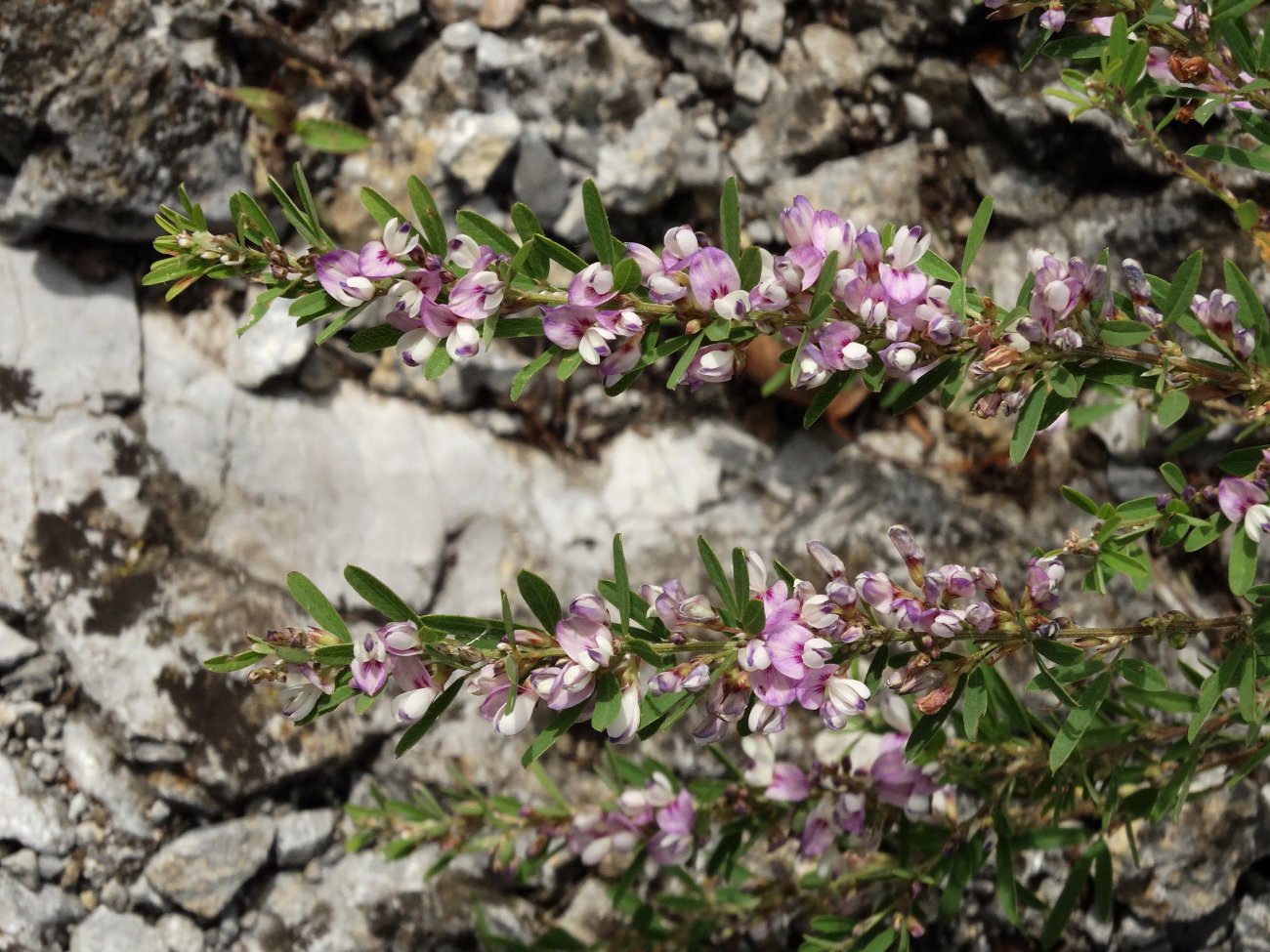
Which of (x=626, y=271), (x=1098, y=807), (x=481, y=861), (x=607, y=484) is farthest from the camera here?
(x=607, y=484)

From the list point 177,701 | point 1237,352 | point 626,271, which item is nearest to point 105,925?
point 177,701

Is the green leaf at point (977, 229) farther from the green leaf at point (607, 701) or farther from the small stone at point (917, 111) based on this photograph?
the small stone at point (917, 111)

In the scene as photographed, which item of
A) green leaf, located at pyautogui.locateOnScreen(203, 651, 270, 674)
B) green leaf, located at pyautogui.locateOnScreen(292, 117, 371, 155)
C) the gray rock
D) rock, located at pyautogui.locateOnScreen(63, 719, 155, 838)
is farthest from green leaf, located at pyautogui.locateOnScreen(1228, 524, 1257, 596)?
green leaf, located at pyautogui.locateOnScreen(292, 117, 371, 155)

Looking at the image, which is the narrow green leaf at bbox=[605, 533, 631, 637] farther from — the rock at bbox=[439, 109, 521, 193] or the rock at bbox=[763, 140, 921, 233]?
the rock at bbox=[763, 140, 921, 233]

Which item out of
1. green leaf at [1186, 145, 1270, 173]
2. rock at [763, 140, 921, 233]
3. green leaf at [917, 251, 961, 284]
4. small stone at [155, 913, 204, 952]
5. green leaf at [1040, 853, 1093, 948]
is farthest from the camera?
rock at [763, 140, 921, 233]

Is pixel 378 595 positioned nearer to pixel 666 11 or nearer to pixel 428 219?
pixel 428 219

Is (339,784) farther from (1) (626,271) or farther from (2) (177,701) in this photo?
(1) (626,271)

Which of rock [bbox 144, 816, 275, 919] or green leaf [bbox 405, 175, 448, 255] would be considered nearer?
green leaf [bbox 405, 175, 448, 255]
